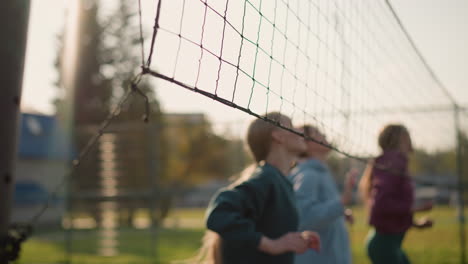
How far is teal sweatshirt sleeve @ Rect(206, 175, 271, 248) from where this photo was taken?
7.82 ft

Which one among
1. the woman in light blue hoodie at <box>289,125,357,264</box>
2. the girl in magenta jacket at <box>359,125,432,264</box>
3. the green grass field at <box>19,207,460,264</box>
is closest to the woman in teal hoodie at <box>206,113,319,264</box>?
the woman in light blue hoodie at <box>289,125,357,264</box>

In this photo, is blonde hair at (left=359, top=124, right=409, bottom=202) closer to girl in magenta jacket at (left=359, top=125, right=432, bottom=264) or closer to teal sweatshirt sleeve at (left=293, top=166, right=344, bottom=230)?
girl in magenta jacket at (left=359, top=125, right=432, bottom=264)

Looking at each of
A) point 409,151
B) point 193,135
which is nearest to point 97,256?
point 193,135

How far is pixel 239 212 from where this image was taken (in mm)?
2467

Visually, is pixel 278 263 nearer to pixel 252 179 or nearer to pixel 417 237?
pixel 252 179

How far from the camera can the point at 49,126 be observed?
A: 1088 inches

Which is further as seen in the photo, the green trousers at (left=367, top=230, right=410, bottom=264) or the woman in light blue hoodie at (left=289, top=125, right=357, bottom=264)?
the green trousers at (left=367, top=230, right=410, bottom=264)

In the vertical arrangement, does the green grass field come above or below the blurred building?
below

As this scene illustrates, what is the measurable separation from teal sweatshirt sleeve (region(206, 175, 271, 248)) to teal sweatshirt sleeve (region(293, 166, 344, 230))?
921 millimetres

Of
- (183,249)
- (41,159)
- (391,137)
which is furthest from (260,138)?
(41,159)

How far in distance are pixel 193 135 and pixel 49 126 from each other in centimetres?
1909

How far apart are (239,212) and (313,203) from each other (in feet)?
4.01

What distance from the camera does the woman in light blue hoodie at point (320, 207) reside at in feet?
11.5

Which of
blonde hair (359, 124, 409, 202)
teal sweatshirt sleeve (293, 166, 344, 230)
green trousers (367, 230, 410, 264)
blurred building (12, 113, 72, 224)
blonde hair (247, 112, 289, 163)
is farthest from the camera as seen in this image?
blurred building (12, 113, 72, 224)
